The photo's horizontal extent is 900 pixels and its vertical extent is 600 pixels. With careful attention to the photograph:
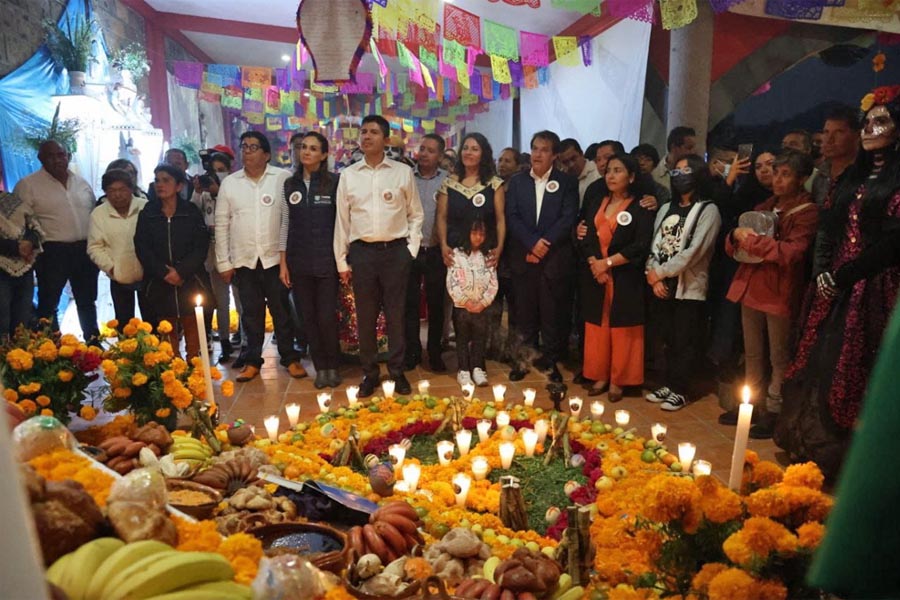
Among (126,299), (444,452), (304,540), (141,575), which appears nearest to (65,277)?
(126,299)

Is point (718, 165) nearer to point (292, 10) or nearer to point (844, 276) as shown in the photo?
point (844, 276)

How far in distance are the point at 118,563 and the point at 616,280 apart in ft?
11.7

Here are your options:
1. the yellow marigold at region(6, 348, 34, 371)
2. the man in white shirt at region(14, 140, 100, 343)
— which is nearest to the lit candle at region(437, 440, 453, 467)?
the yellow marigold at region(6, 348, 34, 371)

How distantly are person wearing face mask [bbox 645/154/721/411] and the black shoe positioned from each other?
1.91 m

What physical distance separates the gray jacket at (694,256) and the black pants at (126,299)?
Answer: 3652mm

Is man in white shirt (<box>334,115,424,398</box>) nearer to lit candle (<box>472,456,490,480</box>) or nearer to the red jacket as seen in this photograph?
lit candle (<box>472,456,490,480</box>)

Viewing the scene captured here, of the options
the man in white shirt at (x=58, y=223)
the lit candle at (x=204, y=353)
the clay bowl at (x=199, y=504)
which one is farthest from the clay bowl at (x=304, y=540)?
the man in white shirt at (x=58, y=223)

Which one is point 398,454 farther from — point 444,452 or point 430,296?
point 430,296

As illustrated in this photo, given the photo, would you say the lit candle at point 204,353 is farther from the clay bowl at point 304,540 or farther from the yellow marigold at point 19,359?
the clay bowl at point 304,540

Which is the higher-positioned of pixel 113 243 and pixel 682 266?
pixel 113 243

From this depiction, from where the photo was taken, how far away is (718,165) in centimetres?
448

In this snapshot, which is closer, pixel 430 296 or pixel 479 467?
pixel 479 467

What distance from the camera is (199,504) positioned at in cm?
212

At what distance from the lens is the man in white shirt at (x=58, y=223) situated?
472 cm
